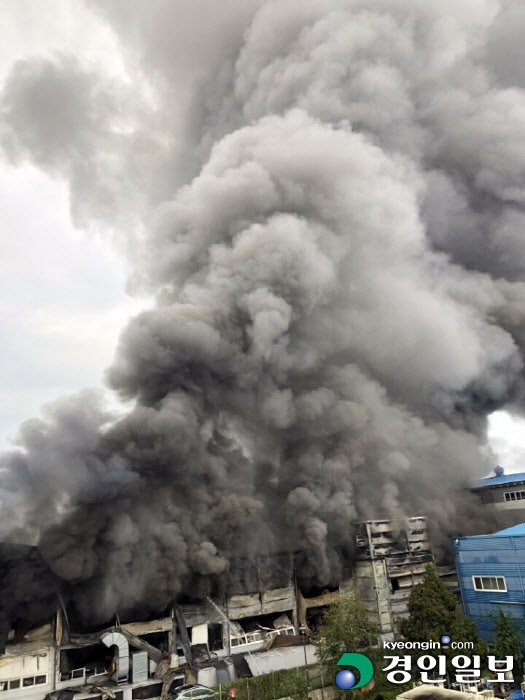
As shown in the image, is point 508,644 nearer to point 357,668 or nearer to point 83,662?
point 357,668

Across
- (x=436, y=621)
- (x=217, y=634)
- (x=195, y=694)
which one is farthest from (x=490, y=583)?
(x=195, y=694)

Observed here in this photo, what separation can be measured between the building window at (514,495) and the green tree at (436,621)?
18897 millimetres

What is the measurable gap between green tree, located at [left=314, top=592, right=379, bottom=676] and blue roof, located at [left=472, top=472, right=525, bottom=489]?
18.8 metres

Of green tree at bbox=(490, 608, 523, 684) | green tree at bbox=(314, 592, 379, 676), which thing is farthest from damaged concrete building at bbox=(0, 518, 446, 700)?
green tree at bbox=(490, 608, 523, 684)

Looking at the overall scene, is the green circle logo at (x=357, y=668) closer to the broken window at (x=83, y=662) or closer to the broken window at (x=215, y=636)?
the broken window at (x=215, y=636)

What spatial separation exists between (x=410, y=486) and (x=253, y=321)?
52.7 feet

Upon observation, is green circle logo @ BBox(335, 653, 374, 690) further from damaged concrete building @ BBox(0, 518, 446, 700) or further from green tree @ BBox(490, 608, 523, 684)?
damaged concrete building @ BBox(0, 518, 446, 700)

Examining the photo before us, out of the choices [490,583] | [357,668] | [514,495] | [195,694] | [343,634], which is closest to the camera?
[195,694]

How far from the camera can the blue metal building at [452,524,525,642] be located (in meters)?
23.4

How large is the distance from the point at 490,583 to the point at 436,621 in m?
6.73

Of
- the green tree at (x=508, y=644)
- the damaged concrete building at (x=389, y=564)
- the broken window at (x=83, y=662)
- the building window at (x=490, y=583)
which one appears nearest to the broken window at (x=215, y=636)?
the broken window at (x=83, y=662)

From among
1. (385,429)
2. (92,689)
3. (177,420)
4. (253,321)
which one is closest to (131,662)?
(92,689)

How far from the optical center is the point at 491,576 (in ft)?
81.6

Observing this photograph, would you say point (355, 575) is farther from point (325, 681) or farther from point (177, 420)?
point (177, 420)
